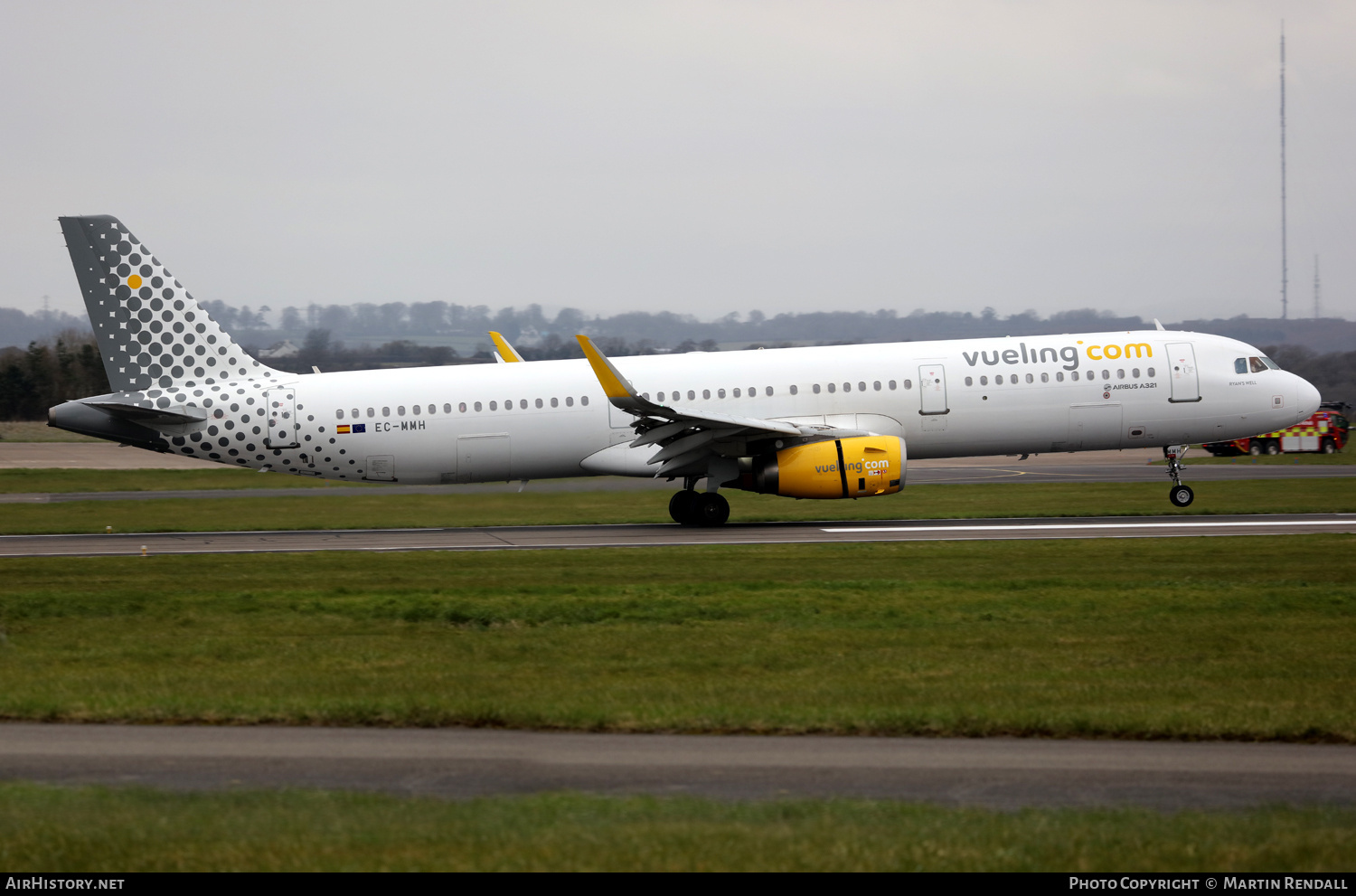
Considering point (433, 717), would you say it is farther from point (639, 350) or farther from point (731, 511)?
point (639, 350)

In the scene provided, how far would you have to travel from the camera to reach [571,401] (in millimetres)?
27375

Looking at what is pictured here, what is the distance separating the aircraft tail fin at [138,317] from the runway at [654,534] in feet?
11.4

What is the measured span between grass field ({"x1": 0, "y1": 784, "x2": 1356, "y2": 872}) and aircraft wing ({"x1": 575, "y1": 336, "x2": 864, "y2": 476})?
16.8 m

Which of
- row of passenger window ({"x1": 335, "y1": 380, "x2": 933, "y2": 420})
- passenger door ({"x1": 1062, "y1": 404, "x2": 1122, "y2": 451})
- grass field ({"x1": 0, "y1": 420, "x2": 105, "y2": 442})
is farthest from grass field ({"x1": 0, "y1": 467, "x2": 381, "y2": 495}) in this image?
grass field ({"x1": 0, "y1": 420, "x2": 105, "y2": 442})

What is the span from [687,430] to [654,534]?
218cm

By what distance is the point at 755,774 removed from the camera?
891 cm

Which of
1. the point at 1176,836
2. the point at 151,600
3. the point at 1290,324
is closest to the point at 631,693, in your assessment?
the point at 1176,836

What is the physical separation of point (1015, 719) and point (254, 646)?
824 centimetres

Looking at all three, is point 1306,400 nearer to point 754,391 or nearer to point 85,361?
point 754,391

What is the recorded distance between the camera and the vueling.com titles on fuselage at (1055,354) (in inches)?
1091

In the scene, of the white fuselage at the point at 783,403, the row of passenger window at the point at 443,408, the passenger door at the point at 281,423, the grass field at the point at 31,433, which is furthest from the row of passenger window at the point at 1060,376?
the grass field at the point at 31,433

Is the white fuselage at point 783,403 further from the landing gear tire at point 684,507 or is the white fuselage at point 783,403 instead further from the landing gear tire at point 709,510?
the landing gear tire at point 709,510

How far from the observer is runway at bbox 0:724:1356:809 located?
8.53m

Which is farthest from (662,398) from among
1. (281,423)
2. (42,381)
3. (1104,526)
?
(42,381)
